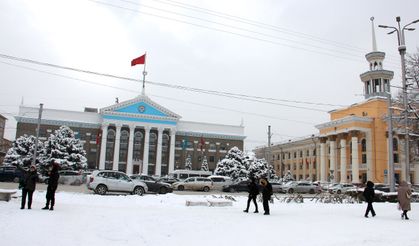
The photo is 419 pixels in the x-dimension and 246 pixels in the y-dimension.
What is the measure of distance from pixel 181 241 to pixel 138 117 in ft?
232

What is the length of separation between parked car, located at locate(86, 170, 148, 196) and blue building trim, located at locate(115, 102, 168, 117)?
5410 cm

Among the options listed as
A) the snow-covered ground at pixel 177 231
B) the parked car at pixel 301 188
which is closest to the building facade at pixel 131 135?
the parked car at pixel 301 188

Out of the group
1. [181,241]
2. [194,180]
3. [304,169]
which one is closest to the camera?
[181,241]

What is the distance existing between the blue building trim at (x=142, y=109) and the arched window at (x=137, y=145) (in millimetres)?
4817

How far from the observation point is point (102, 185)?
24516mm

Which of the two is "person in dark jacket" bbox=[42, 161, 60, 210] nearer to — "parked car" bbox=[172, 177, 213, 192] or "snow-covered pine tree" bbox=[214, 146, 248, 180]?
"parked car" bbox=[172, 177, 213, 192]

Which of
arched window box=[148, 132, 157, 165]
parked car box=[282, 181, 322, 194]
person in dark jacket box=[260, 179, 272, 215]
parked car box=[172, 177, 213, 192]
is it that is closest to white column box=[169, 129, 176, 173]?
arched window box=[148, 132, 157, 165]

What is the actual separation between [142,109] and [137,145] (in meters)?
7.76

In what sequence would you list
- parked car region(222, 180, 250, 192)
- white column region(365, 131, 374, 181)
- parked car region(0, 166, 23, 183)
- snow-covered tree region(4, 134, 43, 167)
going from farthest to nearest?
white column region(365, 131, 374, 181) → snow-covered tree region(4, 134, 43, 167) → parked car region(222, 180, 250, 192) → parked car region(0, 166, 23, 183)

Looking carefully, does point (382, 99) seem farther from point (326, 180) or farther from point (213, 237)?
point (213, 237)

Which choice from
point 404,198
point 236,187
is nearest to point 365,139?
point 236,187

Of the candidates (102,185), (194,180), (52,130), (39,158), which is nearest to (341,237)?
(102,185)

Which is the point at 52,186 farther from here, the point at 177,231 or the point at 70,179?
the point at 70,179

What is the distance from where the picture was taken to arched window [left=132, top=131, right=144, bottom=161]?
79.9 m
